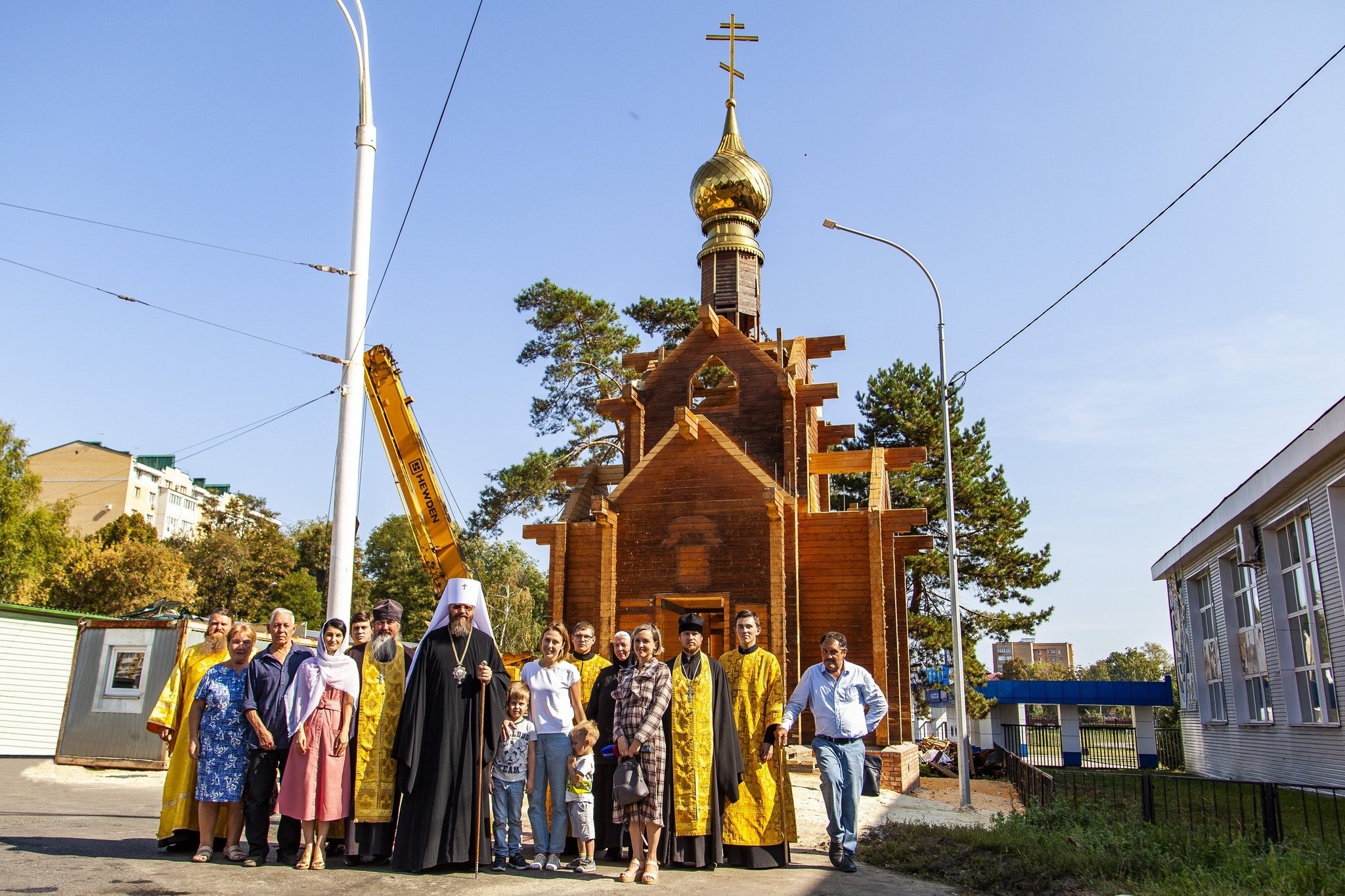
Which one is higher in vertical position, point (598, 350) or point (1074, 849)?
point (598, 350)

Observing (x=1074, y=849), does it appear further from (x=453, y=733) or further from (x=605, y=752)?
(x=453, y=733)

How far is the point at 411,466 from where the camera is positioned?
60.2 feet

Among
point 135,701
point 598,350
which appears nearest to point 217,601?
point 598,350

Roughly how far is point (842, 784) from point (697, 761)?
1273mm

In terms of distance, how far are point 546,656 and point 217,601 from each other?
4685cm

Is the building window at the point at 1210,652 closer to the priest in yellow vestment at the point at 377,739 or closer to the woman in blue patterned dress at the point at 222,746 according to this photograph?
the priest in yellow vestment at the point at 377,739

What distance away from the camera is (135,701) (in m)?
17.1

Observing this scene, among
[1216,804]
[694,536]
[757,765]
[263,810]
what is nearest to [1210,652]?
[694,536]

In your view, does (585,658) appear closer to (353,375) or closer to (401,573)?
(353,375)

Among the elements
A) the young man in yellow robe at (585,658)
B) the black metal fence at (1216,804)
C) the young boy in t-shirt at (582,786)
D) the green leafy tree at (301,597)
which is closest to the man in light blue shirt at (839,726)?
the young boy in t-shirt at (582,786)

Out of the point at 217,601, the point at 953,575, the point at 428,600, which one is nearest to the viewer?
the point at 953,575

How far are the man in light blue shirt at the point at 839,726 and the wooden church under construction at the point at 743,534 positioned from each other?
836 centimetres

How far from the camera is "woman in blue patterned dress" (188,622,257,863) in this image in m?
7.19

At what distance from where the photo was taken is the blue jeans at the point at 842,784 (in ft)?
25.4
